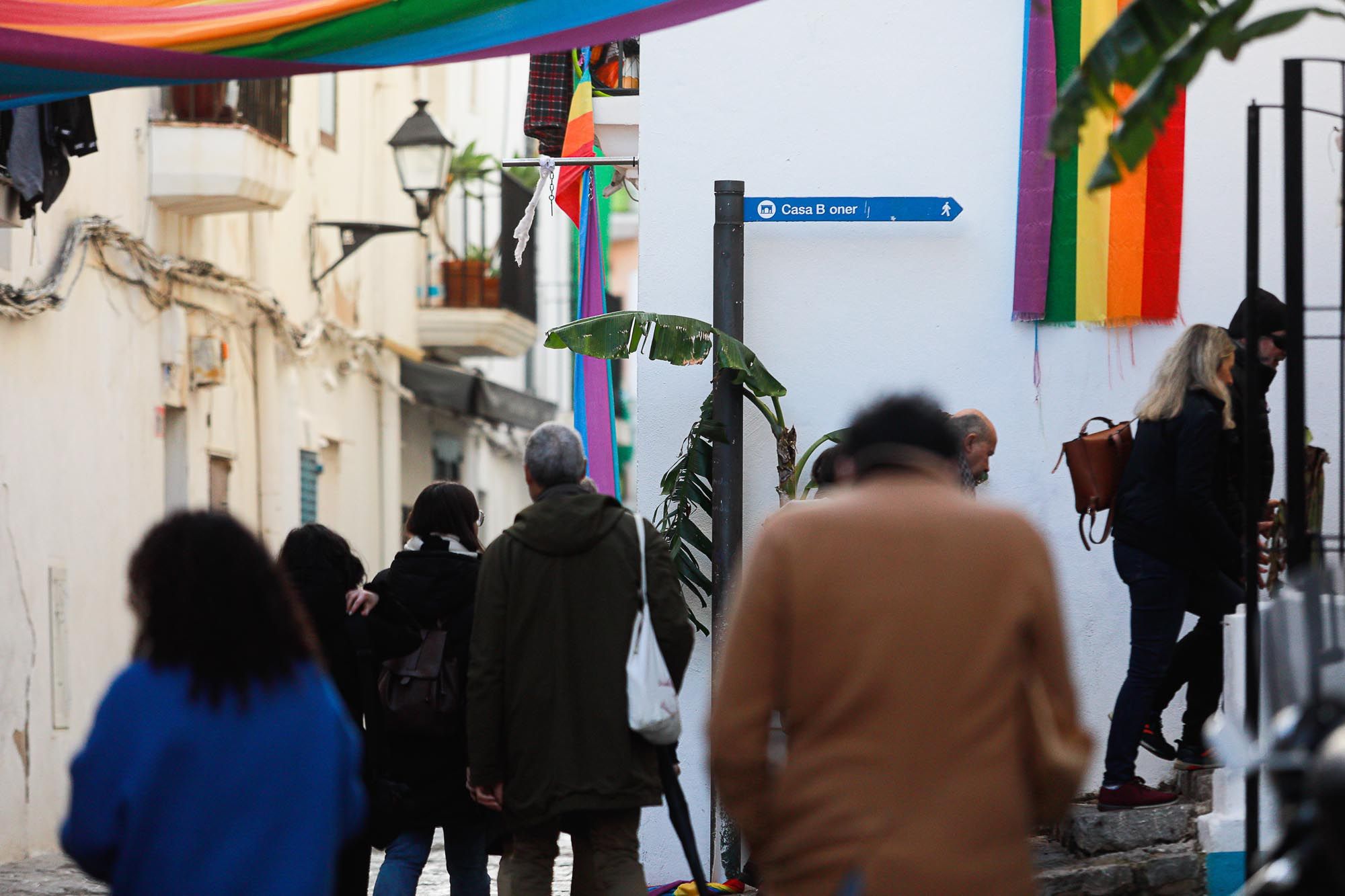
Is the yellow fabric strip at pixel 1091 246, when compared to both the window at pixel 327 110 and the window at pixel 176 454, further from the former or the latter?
the window at pixel 327 110

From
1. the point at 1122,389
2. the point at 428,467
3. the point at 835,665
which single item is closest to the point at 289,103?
the point at 428,467

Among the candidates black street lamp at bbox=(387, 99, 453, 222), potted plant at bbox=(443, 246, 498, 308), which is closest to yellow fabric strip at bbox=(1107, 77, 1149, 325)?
black street lamp at bbox=(387, 99, 453, 222)

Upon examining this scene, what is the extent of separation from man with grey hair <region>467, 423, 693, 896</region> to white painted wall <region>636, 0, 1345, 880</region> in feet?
10.5

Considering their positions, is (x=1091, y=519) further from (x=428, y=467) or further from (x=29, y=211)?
(x=428, y=467)

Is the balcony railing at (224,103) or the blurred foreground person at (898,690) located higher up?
the balcony railing at (224,103)

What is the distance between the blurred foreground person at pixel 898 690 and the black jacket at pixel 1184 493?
3.86 metres

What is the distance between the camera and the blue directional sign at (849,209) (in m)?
9.69

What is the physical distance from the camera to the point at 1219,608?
26.9 ft

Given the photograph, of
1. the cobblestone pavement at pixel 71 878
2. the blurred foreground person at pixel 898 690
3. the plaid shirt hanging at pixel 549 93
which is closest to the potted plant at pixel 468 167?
the plaid shirt hanging at pixel 549 93

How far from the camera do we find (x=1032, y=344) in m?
9.78

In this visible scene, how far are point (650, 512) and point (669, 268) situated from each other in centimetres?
120

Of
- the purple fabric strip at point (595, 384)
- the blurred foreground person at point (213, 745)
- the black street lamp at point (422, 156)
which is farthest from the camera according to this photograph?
the black street lamp at point (422, 156)

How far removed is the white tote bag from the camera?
253 inches

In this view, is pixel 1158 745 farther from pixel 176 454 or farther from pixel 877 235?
pixel 176 454
